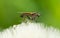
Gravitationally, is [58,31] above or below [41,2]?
below

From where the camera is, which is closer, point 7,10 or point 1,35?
point 1,35

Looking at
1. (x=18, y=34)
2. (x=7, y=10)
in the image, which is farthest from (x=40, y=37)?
(x=7, y=10)

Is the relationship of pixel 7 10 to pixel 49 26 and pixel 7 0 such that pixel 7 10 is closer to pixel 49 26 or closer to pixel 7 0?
pixel 7 0

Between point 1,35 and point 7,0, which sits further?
point 7,0

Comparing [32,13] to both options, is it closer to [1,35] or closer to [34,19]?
[34,19]

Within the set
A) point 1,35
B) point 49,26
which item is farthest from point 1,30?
point 49,26
